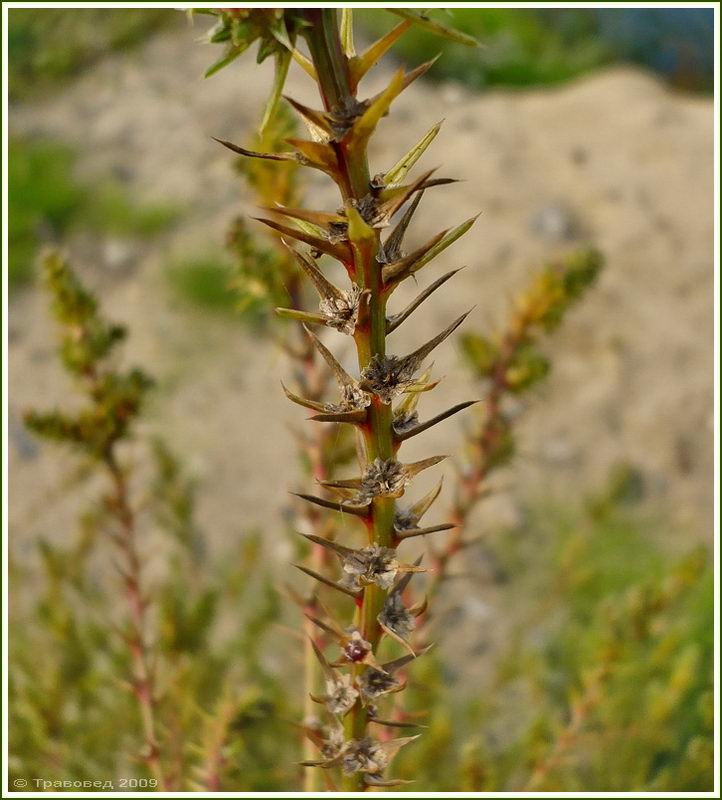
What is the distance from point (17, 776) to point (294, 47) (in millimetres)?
986

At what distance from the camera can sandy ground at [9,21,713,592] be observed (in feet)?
8.16

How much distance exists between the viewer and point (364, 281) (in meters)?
0.38

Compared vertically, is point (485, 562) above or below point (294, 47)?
below

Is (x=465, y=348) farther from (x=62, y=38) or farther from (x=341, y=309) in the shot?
(x=62, y=38)

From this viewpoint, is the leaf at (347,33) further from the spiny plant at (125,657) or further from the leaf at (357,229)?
the spiny plant at (125,657)

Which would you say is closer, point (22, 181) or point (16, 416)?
point (16, 416)

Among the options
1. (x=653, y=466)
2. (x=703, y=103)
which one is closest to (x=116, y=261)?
(x=653, y=466)

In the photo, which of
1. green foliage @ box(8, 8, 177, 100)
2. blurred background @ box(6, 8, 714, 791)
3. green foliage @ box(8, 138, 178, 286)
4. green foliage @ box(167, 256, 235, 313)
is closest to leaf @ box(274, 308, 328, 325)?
blurred background @ box(6, 8, 714, 791)

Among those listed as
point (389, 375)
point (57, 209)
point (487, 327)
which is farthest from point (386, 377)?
point (57, 209)

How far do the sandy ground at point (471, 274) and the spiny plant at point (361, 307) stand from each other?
150cm

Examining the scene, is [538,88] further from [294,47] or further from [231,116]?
[294,47]

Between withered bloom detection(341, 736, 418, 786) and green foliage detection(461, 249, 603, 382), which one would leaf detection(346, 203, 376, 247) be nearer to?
withered bloom detection(341, 736, 418, 786)

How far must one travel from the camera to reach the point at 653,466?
2490 millimetres

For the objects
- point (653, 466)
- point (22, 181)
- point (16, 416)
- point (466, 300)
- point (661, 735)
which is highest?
point (22, 181)
